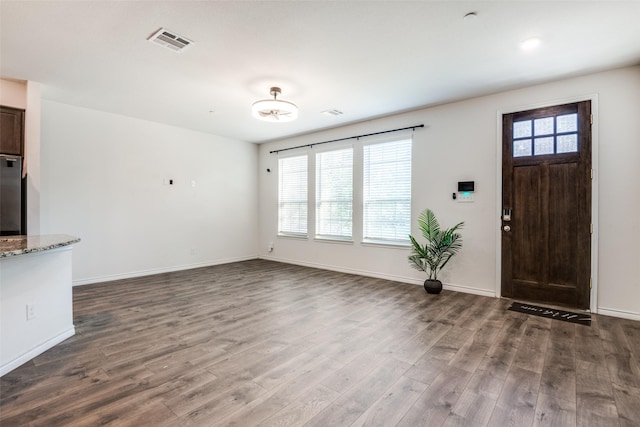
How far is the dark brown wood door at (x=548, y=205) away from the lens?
366 centimetres

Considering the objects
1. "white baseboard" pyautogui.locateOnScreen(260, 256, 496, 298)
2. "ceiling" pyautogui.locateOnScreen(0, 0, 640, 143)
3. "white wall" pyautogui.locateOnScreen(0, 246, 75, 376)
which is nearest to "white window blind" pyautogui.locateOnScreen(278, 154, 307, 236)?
"white baseboard" pyautogui.locateOnScreen(260, 256, 496, 298)

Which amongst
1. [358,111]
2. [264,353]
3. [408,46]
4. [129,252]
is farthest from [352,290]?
[129,252]

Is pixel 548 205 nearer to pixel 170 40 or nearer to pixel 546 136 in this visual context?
pixel 546 136

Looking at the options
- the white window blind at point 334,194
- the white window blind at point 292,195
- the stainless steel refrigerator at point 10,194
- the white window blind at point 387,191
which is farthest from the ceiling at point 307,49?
the white window blind at point 292,195

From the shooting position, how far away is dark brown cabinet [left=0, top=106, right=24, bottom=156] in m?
3.67

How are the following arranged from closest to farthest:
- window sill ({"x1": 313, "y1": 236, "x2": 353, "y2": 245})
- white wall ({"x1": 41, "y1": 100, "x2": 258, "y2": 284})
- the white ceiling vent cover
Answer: the white ceiling vent cover < white wall ({"x1": 41, "y1": 100, "x2": 258, "y2": 284}) < window sill ({"x1": 313, "y1": 236, "x2": 353, "y2": 245})

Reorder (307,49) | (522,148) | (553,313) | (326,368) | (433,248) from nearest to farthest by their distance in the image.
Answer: (326,368) < (307,49) < (553,313) < (522,148) < (433,248)

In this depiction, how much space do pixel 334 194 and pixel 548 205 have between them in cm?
355

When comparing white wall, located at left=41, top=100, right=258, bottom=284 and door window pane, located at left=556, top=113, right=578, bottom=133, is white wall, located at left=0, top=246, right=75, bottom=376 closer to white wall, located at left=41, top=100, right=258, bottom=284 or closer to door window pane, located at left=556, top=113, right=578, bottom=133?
white wall, located at left=41, top=100, right=258, bottom=284

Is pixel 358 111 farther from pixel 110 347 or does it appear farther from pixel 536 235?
pixel 110 347

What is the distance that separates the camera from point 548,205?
12.7 ft

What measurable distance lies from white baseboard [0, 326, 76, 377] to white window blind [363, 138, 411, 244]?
4.40m

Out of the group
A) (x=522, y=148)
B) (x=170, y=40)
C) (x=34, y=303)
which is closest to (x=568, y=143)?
(x=522, y=148)

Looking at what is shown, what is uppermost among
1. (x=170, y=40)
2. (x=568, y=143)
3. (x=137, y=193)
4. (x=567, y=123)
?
(x=170, y=40)
